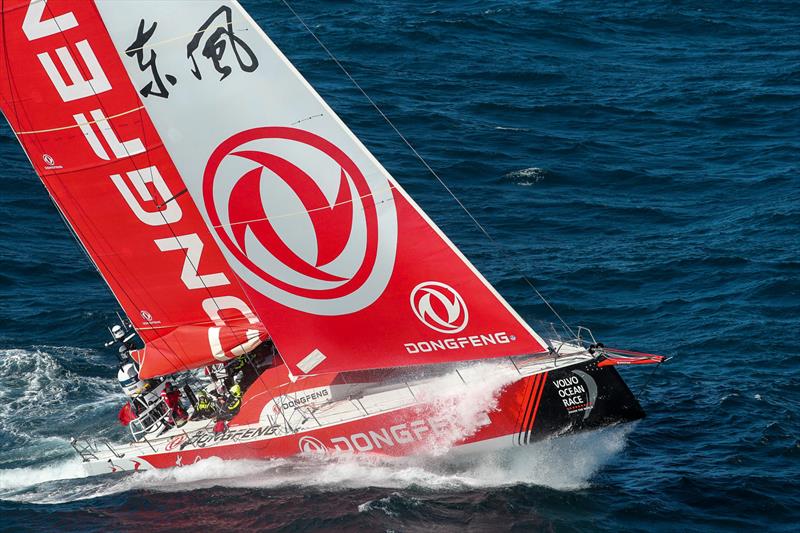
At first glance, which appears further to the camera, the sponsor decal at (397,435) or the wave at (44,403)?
the wave at (44,403)

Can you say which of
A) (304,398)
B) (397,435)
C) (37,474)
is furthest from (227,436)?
(37,474)

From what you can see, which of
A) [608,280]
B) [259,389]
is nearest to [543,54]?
[608,280]

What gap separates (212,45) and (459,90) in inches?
922

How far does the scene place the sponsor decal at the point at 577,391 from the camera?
1934cm

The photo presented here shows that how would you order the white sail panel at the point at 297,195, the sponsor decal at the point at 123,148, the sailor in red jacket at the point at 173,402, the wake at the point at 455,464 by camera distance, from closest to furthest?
the white sail panel at the point at 297,195 < the wake at the point at 455,464 < the sponsor decal at the point at 123,148 < the sailor in red jacket at the point at 173,402

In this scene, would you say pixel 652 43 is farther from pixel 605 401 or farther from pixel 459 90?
pixel 605 401

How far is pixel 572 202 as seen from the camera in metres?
32.8

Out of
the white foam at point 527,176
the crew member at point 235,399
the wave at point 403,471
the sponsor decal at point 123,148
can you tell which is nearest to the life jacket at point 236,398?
the crew member at point 235,399

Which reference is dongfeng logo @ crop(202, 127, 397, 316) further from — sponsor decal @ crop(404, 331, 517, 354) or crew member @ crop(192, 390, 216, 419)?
crew member @ crop(192, 390, 216, 419)

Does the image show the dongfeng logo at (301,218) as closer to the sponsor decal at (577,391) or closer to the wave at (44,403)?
the sponsor decal at (577,391)

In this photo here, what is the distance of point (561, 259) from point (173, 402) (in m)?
11.2

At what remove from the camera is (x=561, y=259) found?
29.5 m

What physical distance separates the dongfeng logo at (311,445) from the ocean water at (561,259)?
0.84ft

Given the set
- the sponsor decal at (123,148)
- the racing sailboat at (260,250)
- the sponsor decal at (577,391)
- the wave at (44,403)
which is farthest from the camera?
the wave at (44,403)
